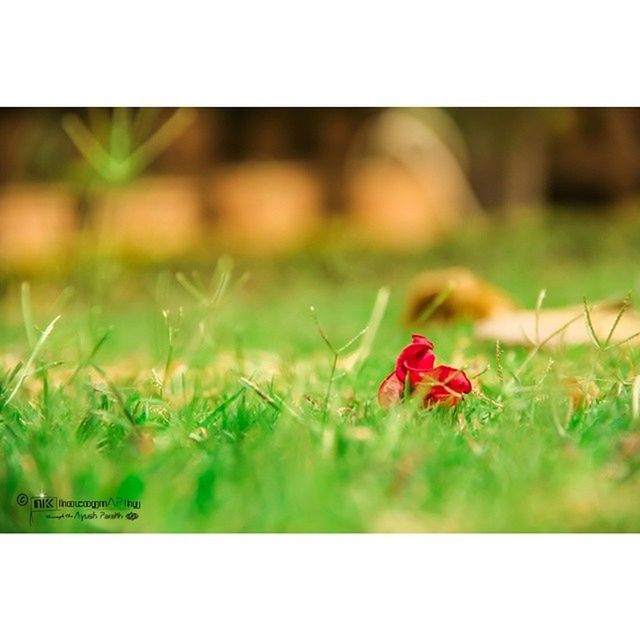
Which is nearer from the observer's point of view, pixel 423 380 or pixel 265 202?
pixel 423 380

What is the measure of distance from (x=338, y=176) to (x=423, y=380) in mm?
4048

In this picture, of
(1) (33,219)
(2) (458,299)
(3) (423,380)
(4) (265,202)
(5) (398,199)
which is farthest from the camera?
(4) (265,202)

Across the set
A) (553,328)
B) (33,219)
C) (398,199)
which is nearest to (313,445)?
(553,328)

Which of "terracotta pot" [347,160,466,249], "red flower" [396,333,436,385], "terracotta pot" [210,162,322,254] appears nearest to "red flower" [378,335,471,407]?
"red flower" [396,333,436,385]

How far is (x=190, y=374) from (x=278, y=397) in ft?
1.18

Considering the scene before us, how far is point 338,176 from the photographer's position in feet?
17.8

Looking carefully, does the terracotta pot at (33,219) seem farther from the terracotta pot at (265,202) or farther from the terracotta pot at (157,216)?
the terracotta pot at (265,202)

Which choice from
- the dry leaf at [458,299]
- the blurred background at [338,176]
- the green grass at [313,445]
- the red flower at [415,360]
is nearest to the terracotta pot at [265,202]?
the blurred background at [338,176]

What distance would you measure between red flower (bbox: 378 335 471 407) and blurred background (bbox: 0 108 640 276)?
10.7 ft

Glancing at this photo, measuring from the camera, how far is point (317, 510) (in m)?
1.14

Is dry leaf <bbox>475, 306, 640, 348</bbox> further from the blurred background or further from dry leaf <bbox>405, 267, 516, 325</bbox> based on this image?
the blurred background

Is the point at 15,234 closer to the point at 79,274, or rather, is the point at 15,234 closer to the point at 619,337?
the point at 79,274

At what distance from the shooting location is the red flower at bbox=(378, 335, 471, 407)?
4.72 feet

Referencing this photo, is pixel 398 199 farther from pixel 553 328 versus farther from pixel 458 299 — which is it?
pixel 553 328
